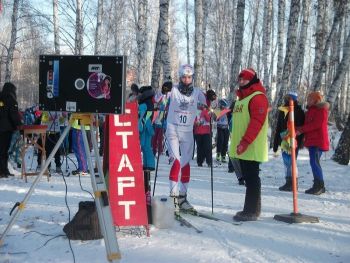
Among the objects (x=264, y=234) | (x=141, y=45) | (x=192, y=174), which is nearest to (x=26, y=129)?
(x=192, y=174)

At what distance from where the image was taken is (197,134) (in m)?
12.1

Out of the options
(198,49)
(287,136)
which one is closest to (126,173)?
(287,136)

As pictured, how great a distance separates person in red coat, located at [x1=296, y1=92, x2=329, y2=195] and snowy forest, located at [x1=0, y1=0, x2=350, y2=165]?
3.17m

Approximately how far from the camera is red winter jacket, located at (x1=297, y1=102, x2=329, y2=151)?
25.7 feet

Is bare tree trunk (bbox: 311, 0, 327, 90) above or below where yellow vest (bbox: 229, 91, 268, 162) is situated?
above

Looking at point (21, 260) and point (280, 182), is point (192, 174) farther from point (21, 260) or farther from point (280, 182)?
point (21, 260)

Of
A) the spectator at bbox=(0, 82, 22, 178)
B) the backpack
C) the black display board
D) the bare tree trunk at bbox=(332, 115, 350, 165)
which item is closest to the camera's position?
the black display board

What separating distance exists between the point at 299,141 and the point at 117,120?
4.51 meters

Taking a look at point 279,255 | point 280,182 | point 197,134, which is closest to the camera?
point 279,255

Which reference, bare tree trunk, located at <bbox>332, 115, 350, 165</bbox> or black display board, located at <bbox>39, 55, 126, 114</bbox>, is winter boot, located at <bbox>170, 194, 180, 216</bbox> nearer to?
black display board, located at <bbox>39, 55, 126, 114</bbox>

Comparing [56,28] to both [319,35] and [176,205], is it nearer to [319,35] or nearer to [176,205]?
[319,35]

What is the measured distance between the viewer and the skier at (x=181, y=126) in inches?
238

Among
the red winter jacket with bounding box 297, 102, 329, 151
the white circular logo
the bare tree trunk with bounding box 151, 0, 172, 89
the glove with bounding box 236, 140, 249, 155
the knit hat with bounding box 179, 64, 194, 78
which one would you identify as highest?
the bare tree trunk with bounding box 151, 0, 172, 89

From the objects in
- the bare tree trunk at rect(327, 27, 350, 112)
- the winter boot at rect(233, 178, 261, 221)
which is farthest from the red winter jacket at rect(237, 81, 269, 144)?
the bare tree trunk at rect(327, 27, 350, 112)
